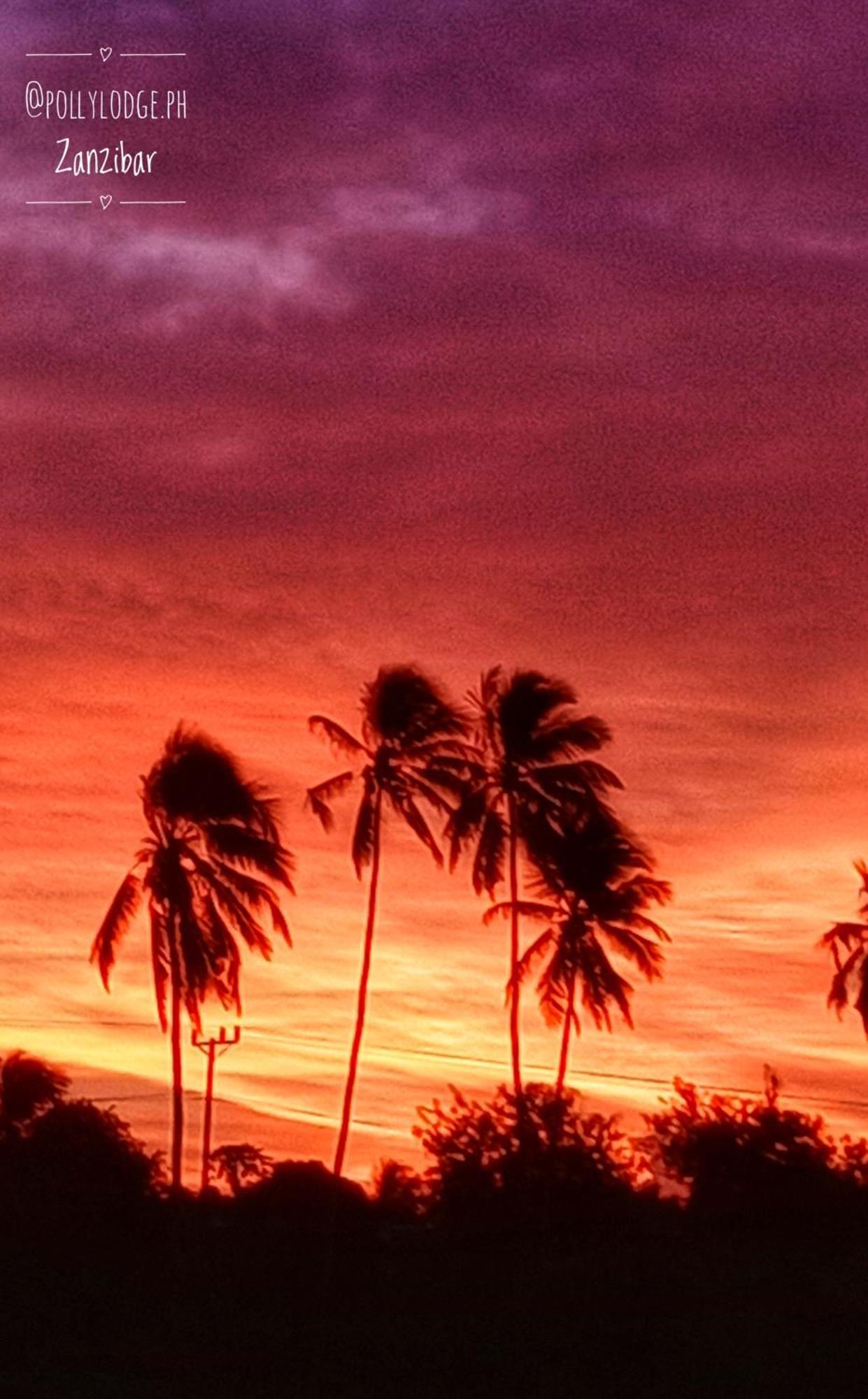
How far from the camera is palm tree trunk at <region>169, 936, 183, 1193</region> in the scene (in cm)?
4869

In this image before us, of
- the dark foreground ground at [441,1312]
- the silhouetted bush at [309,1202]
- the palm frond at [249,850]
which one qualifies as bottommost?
the dark foreground ground at [441,1312]

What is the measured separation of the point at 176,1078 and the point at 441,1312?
29.3ft

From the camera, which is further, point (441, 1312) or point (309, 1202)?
point (309, 1202)

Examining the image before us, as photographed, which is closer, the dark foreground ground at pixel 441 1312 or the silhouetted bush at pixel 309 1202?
the dark foreground ground at pixel 441 1312

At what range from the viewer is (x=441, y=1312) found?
1796 inches

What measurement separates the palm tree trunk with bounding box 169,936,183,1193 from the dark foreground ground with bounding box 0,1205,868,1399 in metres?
1.74

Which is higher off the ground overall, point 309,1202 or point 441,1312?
point 309,1202

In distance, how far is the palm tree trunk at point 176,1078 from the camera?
1917 inches

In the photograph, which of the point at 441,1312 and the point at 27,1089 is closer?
the point at 441,1312

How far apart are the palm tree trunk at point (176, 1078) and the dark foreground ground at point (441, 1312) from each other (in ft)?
5.72

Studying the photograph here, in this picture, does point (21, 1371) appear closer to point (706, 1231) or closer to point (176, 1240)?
point (176, 1240)

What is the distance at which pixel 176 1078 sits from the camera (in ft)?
166

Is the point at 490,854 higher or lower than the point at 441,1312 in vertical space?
higher

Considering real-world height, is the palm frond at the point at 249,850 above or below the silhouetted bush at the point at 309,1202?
above
